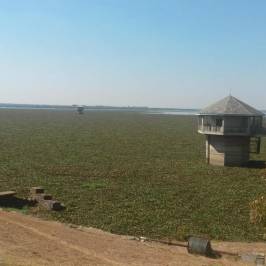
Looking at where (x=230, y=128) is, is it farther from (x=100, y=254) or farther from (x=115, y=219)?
(x=100, y=254)

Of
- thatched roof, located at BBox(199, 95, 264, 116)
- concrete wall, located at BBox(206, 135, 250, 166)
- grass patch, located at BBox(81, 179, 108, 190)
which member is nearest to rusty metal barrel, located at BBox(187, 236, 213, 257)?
grass patch, located at BBox(81, 179, 108, 190)

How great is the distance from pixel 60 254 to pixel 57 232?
231cm

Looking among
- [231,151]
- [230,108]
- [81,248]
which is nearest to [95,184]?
[81,248]

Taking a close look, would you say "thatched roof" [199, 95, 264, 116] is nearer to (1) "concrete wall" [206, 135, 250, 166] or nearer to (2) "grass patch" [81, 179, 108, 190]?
(1) "concrete wall" [206, 135, 250, 166]

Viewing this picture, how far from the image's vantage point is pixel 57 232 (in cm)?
1470

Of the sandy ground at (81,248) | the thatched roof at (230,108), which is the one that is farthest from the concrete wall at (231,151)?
the sandy ground at (81,248)

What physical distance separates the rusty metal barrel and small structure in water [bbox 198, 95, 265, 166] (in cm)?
1931

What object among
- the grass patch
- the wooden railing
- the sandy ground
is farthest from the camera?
the wooden railing

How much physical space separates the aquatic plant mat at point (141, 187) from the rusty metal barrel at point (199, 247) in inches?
75.0

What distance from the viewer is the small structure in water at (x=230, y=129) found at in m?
32.2

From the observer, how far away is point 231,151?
108ft

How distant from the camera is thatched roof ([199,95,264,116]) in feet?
106

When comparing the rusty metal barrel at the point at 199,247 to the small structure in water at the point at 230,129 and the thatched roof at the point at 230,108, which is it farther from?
the thatched roof at the point at 230,108

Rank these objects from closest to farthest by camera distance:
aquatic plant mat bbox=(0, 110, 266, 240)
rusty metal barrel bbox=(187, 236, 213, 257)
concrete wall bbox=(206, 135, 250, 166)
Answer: rusty metal barrel bbox=(187, 236, 213, 257)
aquatic plant mat bbox=(0, 110, 266, 240)
concrete wall bbox=(206, 135, 250, 166)
